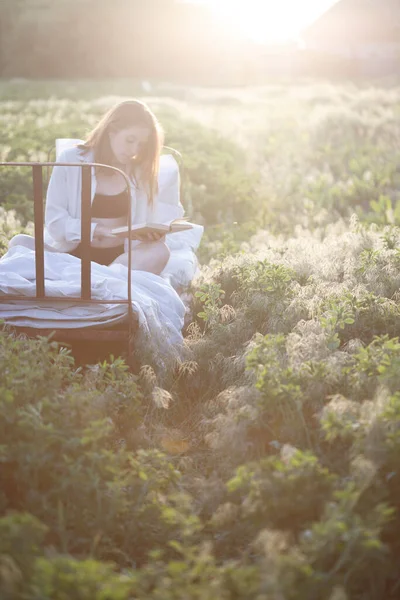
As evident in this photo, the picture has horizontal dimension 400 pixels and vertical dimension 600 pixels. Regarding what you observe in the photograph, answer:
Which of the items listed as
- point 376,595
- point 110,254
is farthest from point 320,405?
point 110,254

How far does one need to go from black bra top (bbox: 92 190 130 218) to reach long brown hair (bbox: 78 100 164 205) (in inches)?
7.2

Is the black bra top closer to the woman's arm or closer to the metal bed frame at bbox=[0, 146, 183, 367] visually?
the woman's arm

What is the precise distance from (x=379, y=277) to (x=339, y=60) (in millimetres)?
41817

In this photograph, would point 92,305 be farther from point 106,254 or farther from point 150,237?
point 106,254

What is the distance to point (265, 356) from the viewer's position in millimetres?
3330

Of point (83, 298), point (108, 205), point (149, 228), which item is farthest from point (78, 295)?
point (108, 205)

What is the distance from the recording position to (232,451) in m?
3.13

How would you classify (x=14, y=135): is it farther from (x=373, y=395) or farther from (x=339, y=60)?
(x=339, y=60)

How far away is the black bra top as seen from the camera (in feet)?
18.2

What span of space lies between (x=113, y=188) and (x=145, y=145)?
0.43m

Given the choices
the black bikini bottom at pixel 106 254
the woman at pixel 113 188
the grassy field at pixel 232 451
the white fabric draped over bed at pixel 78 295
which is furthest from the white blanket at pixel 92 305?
the black bikini bottom at pixel 106 254

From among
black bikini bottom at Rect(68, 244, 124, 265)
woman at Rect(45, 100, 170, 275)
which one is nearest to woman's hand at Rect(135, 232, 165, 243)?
woman at Rect(45, 100, 170, 275)

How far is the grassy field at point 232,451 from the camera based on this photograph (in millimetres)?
2236

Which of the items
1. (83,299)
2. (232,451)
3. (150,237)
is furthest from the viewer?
(150,237)
